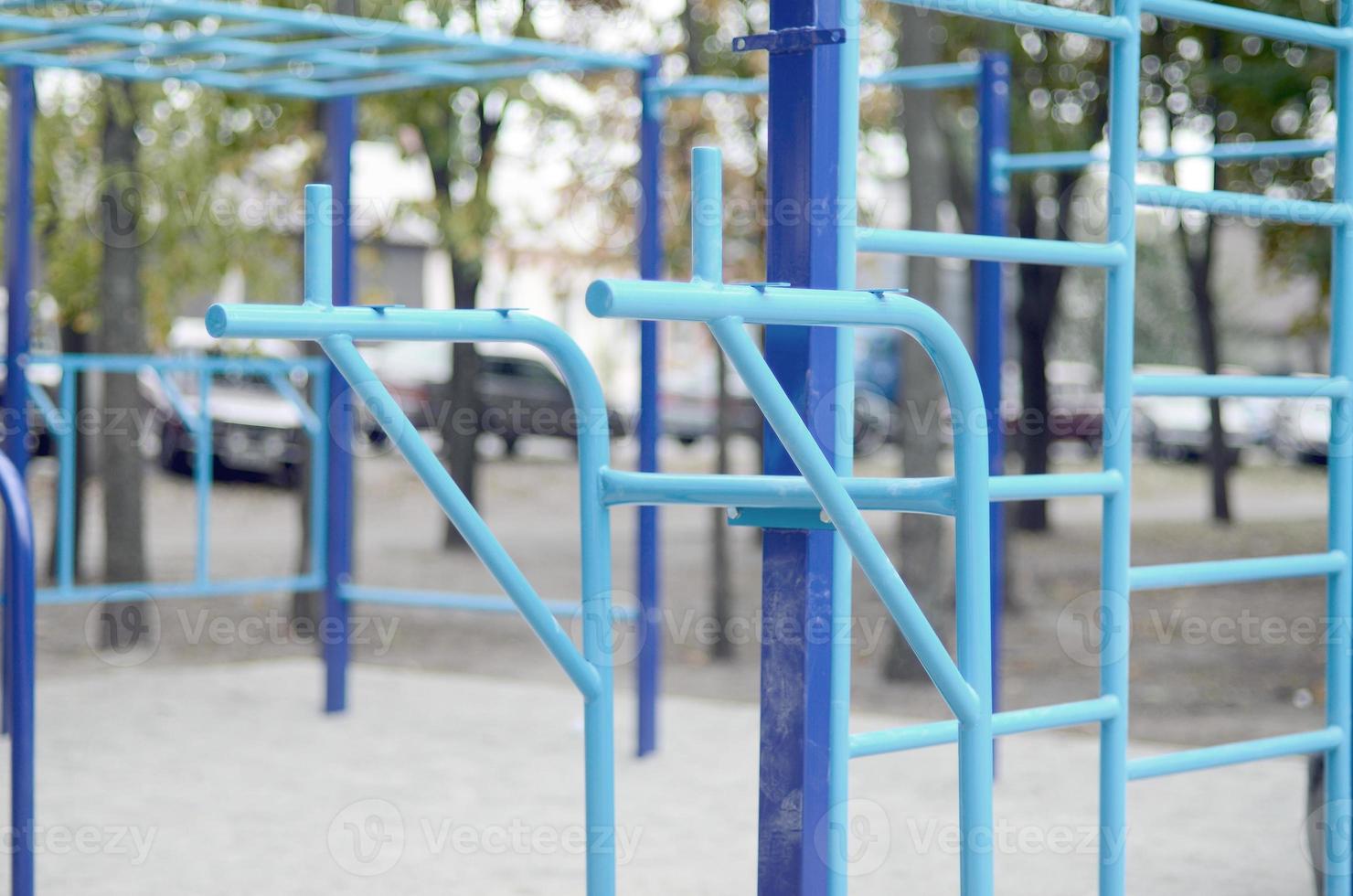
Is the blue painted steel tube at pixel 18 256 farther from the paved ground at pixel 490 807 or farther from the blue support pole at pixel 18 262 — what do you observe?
the paved ground at pixel 490 807

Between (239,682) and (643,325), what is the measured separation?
281 centimetres

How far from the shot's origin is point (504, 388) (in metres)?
22.9

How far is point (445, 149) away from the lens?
1091 cm

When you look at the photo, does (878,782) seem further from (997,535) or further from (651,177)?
(651,177)

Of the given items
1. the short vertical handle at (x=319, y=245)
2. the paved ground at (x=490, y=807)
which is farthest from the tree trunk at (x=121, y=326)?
the short vertical handle at (x=319, y=245)

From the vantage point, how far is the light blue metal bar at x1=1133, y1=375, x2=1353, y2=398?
10.7 ft

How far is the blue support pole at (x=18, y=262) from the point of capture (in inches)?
239

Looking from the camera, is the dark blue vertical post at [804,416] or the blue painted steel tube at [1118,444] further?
the blue painted steel tube at [1118,444]

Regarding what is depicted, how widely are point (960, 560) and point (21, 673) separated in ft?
7.00

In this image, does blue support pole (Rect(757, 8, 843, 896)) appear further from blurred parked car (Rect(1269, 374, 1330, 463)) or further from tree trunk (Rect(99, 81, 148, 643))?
blurred parked car (Rect(1269, 374, 1330, 463))

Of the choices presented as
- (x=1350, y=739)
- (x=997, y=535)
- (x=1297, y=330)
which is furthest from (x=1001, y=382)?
(x=1297, y=330)

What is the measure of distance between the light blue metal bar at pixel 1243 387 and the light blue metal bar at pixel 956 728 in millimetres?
605

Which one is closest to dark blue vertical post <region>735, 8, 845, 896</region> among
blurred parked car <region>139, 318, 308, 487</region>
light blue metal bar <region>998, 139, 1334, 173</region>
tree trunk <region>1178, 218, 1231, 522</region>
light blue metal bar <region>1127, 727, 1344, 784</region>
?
light blue metal bar <region>1127, 727, 1344, 784</region>

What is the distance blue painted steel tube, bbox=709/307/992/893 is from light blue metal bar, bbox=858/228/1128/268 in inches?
13.9
